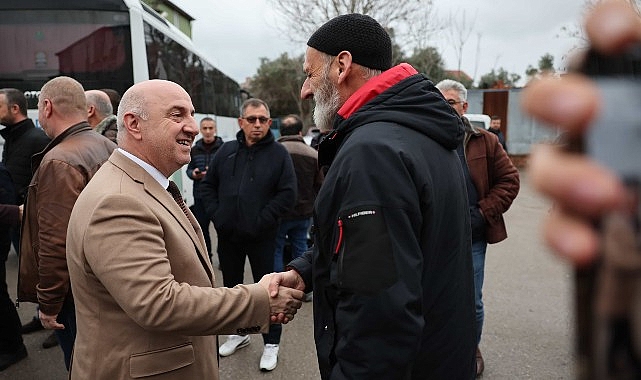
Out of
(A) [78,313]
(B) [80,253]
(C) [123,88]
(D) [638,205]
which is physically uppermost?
(C) [123,88]

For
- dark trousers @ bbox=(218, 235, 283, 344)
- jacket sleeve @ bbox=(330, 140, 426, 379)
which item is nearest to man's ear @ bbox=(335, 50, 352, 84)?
jacket sleeve @ bbox=(330, 140, 426, 379)

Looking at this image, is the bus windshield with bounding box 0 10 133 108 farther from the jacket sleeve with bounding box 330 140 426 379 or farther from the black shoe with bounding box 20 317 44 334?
the jacket sleeve with bounding box 330 140 426 379

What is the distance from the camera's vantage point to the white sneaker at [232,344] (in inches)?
158

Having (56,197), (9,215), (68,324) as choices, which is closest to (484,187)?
(56,197)

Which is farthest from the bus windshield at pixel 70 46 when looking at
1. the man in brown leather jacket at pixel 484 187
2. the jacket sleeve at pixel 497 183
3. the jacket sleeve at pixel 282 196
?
the jacket sleeve at pixel 497 183

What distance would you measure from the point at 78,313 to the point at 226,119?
11872mm

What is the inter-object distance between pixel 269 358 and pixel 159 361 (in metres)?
2.18

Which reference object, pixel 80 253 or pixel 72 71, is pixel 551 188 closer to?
pixel 80 253

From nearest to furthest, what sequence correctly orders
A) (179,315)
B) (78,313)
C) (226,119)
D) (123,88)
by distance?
(179,315) → (78,313) → (123,88) → (226,119)

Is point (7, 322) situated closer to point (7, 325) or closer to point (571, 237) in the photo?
point (7, 325)

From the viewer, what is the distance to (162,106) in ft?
6.38

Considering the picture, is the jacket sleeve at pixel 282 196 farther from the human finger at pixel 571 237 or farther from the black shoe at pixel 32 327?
the human finger at pixel 571 237

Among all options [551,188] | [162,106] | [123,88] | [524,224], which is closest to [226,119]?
[123,88]

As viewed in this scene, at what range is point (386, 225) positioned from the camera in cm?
139
